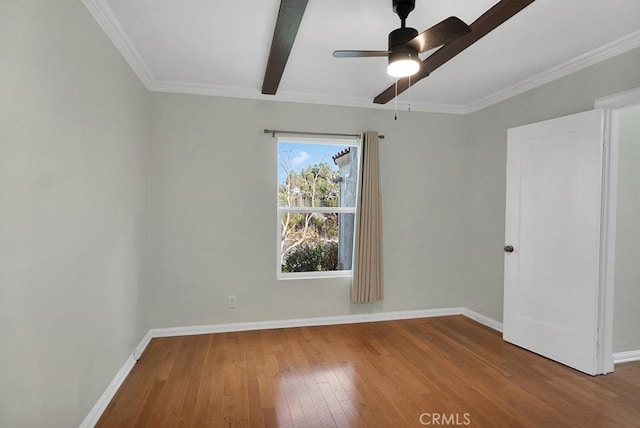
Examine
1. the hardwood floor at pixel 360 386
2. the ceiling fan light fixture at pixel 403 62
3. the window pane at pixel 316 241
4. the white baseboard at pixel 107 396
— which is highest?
the ceiling fan light fixture at pixel 403 62

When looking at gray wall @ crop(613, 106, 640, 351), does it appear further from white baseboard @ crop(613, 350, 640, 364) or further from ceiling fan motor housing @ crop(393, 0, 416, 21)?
ceiling fan motor housing @ crop(393, 0, 416, 21)

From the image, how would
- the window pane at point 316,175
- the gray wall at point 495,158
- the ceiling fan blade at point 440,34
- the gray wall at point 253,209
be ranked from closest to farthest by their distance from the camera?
the ceiling fan blade at point 440,34 → the gray wall at point 495,158 → the gray wall at point 253,209 → the window pane at point 316,175

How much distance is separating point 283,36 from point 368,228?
2181 millimetres

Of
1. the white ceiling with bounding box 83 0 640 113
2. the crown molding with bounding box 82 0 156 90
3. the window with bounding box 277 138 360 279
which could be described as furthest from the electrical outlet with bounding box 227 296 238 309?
the crown molding with bounding box 82 0 156 90

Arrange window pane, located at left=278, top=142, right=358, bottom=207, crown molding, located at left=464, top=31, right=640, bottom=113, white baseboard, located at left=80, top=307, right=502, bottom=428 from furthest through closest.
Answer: window pane, located at left=278, top=142, right=358, bottom=207 < white baseboard, located at left=80, top=307, right=502, bottom=428 < crown molding, located at left=464, top=31, right=640, bottom=113

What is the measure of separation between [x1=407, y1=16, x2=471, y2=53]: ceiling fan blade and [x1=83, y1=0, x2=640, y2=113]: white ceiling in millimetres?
296

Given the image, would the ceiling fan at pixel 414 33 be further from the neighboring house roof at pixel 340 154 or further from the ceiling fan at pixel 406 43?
the neighboring house roof at pixel 340 154

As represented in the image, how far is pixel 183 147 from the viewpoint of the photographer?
3389mm

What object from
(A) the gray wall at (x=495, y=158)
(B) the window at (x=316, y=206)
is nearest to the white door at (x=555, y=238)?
(A) the gray wall at (x=495, y=158)

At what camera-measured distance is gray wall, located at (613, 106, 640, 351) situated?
284cm

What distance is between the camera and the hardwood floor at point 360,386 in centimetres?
209

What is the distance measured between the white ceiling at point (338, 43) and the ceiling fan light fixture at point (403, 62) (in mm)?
329

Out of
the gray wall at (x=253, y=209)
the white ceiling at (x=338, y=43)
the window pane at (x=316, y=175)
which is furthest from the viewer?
the window pane at (x=316, y=175)

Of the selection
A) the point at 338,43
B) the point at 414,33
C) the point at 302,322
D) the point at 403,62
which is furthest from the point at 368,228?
the point at 414,33
